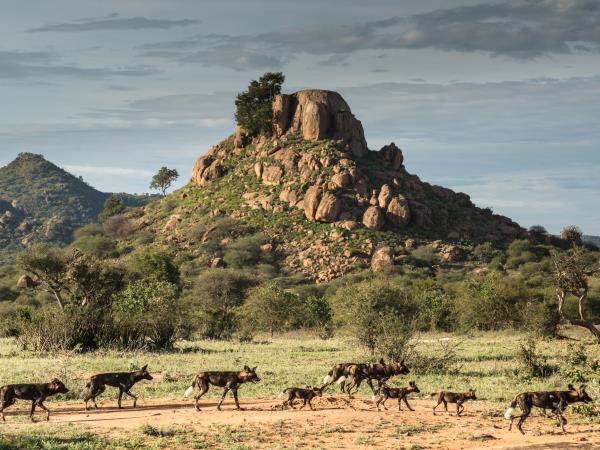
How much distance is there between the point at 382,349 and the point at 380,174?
66.0m

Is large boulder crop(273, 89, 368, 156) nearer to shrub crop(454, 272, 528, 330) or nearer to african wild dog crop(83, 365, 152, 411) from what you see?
shrub crop(454, 272, 528, 330)

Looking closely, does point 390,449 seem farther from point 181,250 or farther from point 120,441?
point 181,250

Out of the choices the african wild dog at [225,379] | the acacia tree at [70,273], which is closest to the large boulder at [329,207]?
the acacia tree at [70,273]

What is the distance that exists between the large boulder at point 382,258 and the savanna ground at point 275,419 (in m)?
50.2

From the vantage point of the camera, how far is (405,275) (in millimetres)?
74000

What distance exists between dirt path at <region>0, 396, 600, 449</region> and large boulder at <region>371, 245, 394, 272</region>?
58.5m

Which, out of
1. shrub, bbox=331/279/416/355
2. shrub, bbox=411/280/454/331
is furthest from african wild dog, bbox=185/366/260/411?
shrub, bbox=411/280/454/331

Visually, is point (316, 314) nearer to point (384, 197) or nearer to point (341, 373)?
point (341, 373)

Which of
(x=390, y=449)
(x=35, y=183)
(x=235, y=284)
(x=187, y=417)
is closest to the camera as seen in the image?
(x=390, y=449)

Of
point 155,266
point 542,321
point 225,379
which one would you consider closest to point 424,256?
point 155,266

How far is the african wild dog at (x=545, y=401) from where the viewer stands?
1614 centimetres

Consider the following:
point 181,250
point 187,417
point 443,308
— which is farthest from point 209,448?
point 181,250

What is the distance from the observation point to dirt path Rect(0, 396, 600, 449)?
15.2 m

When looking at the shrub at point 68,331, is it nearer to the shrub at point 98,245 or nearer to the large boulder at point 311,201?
the large boulder at point 311,201
